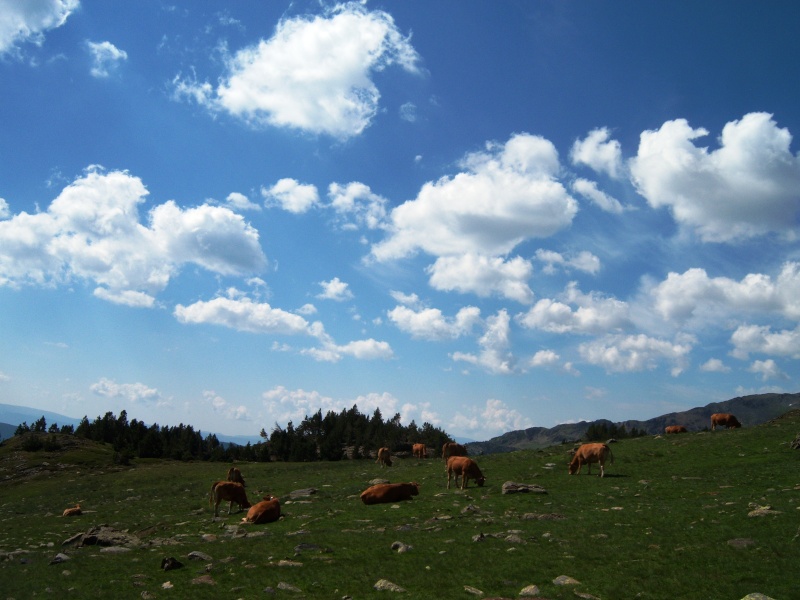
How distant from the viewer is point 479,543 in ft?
55.8

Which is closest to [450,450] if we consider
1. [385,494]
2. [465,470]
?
[465,470]

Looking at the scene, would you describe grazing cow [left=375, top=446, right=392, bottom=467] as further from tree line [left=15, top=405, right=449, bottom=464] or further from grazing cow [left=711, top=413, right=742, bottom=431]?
tree line [left=15, top=405, right=449, bottom=464]

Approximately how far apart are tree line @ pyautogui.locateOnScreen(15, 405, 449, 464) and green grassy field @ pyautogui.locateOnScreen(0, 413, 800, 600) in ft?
274

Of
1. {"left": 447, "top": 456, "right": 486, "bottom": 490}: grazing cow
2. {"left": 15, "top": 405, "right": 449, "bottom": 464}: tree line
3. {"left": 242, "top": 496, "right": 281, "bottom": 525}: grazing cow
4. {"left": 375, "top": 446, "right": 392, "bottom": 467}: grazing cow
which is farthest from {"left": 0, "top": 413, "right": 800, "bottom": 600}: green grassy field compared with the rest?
{"left": 15, "top": 405, "right": 449, "bottom": 464}: tree line

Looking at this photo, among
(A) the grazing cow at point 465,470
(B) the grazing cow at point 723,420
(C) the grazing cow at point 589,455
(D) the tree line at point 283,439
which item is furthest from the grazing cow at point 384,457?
(D) the tree line at point 283,439

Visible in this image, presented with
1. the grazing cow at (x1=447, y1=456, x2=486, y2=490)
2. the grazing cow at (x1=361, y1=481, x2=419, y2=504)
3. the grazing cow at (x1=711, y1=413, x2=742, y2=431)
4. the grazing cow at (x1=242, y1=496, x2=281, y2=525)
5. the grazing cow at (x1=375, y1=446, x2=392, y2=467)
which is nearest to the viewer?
the grazing cow at (x1=242, y1=496, x2=281, y2=525)

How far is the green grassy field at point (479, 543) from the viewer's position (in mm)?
13102

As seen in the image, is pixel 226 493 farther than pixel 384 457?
No

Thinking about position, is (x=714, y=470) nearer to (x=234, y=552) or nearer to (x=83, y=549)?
(x=234, y=552)

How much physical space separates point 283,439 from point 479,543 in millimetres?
120876

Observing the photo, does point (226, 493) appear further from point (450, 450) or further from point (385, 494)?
point (450, 450)

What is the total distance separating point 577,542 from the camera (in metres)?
16.6

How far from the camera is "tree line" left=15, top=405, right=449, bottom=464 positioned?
116 m

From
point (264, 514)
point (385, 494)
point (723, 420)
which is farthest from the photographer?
point (723, 420)
